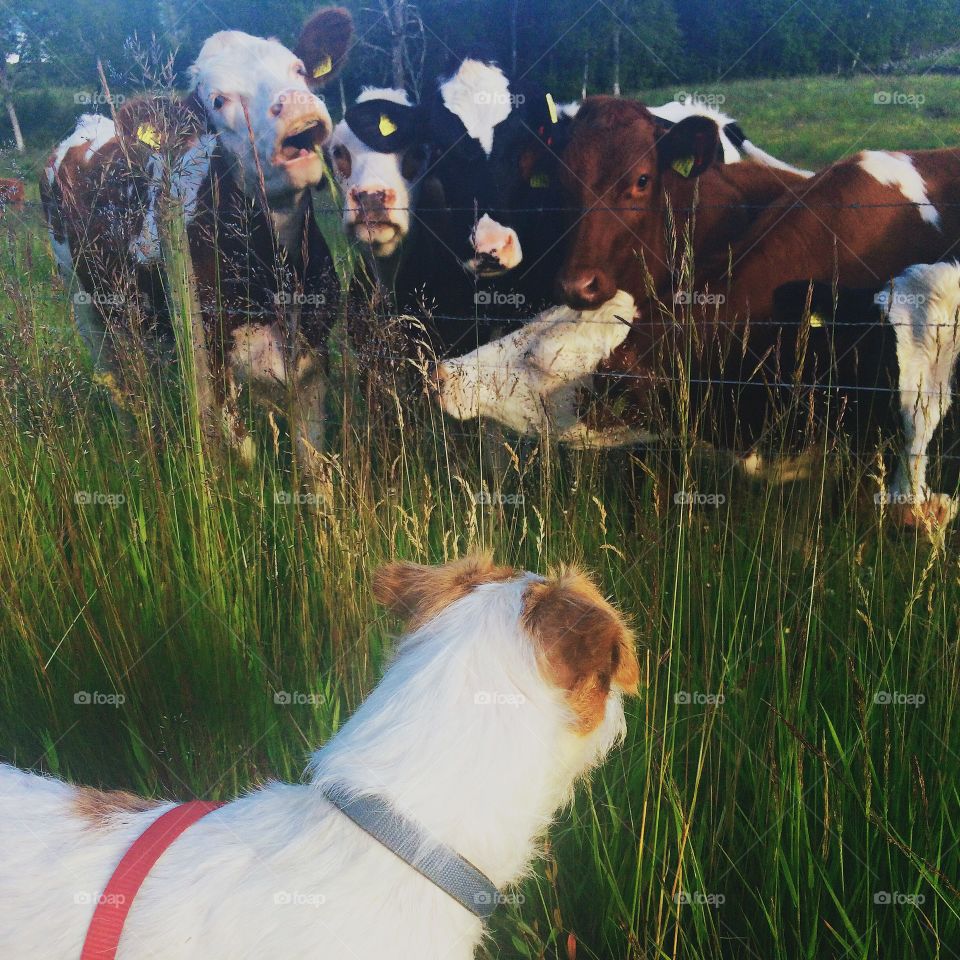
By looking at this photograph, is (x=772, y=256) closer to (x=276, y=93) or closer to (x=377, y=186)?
(x=377, y=186)

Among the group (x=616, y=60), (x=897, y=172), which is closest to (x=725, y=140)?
(x=616, y=60)

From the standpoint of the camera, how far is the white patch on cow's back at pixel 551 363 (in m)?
4.61

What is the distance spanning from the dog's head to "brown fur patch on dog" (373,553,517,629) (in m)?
0.02

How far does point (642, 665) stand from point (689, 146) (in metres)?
2.74

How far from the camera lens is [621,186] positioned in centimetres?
451

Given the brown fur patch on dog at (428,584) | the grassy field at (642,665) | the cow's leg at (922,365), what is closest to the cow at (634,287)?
the grassy field at (642,665)

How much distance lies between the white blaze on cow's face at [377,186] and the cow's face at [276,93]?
0.20m

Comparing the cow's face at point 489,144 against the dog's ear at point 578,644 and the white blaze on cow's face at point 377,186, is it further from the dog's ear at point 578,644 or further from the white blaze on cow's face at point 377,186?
the dog's ear at point 578,644

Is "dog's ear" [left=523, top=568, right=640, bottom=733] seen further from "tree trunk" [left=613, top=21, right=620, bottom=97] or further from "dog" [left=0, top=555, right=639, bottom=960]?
"tree trunk" [left=613, top=21, right=620, bottom=97]

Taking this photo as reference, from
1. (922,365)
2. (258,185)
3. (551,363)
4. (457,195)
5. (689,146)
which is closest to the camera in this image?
(922,365)

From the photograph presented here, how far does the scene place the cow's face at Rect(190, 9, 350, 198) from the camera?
5.05m

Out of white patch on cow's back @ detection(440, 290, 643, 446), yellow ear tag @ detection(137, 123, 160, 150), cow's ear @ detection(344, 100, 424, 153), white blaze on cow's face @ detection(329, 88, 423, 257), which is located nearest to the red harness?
yellow ear tag @ detection(137, 123, 160, 150)

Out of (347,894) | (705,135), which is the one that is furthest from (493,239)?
(347,894)

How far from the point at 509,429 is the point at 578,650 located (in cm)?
300
